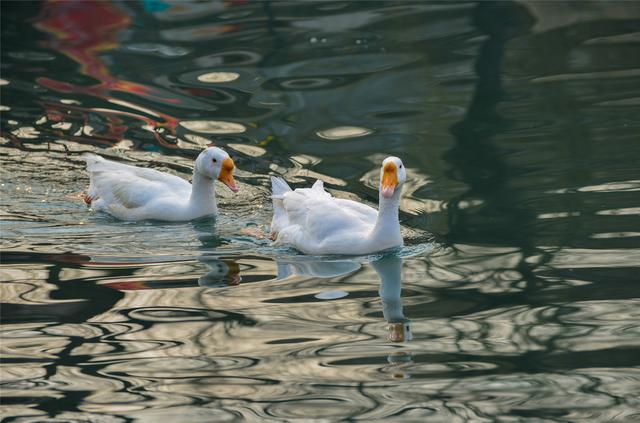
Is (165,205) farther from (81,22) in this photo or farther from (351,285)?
(81,22)

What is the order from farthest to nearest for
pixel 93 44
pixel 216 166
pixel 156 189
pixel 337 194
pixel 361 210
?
pixel 93 44, pixel 337 194, pixel 156 189, pixel 216 166, pixel 361 210

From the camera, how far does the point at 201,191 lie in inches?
409

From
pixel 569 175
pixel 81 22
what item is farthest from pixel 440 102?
pixel 81 22

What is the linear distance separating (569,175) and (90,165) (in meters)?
4.30

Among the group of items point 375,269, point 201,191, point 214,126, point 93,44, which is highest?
point 93,44

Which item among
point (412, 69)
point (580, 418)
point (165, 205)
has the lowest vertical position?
point (580, 418)

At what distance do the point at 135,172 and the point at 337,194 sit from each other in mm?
1843

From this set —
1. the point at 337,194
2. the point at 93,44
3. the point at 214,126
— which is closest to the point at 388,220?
the point at 337,194

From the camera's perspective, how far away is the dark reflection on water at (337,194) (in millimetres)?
6891

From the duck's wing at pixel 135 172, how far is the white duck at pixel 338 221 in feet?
3.90

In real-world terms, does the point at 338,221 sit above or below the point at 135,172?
below

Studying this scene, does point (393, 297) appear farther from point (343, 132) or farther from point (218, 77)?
point (218, 77)

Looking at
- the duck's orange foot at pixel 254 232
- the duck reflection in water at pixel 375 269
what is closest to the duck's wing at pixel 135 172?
the duck's orange foot at pixel 254 232

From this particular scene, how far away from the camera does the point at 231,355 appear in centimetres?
732
